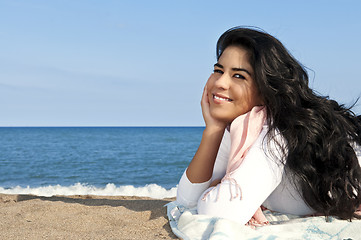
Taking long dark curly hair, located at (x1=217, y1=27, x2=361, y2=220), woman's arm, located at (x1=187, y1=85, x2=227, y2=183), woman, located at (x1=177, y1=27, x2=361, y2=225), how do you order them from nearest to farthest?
1. woman, located at (x1=177, y1=27, x2=361, y2=225)
2. long dark curly hair, located at (x1=217, y1=27, x2=361, y2=220)
3. woman's arm, located at (x1=187, y1=85, x2=227, y2=183)

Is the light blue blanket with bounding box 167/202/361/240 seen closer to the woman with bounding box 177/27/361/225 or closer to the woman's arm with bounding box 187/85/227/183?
the woman with bounding box 177/27/361/225

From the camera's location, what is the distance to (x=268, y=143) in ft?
8.99

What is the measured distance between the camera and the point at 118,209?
13.3ft

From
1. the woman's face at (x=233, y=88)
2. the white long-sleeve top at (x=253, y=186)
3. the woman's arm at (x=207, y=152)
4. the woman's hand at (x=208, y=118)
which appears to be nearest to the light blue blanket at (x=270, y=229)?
the white long-sleeve top at (x=253, y=186)

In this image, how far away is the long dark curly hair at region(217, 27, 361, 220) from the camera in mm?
2844

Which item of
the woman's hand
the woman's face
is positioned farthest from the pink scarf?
the woman's hand

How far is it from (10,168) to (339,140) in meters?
18.5

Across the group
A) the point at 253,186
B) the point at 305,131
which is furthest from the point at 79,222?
the point at 305,131

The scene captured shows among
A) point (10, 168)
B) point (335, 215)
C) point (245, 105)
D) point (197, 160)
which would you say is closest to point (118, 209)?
point (197, 160)

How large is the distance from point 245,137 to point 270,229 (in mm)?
715

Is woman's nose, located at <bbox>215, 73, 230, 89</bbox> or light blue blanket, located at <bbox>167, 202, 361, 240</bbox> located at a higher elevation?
woman's nose, located at <bbox>215, 73, 230, 89</bbox>

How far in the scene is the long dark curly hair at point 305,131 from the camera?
2.84 m

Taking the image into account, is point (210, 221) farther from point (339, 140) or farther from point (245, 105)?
point (339, 140)

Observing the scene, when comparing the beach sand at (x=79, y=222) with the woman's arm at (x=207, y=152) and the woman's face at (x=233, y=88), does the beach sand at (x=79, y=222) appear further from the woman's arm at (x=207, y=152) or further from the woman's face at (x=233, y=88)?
the woman's face at (x=233, y=88)
